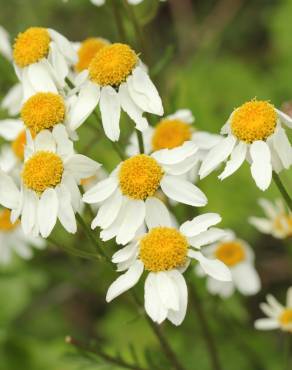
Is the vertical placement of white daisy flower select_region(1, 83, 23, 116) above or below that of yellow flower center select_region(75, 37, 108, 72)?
below

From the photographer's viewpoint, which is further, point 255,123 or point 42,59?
point 42,59

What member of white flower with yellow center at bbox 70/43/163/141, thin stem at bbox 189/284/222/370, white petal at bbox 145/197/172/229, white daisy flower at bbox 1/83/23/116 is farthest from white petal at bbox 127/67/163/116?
thin stem at bbox 189/284/222/370

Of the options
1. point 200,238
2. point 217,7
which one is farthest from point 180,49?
point 200,238

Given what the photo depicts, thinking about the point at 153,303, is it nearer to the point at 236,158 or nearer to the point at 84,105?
the point at 236,158

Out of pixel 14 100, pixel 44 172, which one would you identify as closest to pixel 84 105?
pixel 44 172

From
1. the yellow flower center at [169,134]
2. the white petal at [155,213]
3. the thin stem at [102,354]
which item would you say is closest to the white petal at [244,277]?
the yellow flower center at [169,134]

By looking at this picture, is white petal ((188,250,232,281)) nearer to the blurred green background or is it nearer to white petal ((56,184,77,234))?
white petal ((56,184,77,234))

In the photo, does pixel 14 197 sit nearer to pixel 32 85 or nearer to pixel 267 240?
pixel 32 85
